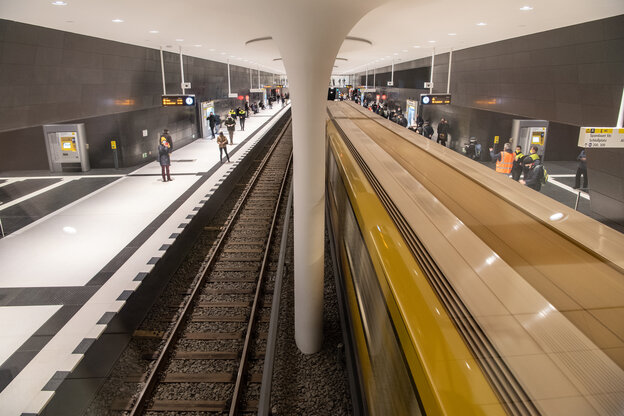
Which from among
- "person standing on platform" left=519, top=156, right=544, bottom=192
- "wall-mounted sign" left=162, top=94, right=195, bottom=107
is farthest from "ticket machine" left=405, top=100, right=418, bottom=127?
"person standing on platform" left=519, top=156, right=544, bottom=192

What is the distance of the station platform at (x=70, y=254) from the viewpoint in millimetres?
5285

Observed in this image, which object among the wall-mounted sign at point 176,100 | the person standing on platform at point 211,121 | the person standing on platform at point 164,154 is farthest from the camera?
the person standing on platform at point 211,121

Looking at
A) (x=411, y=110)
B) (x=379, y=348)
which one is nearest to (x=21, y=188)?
(x=379, y=348)

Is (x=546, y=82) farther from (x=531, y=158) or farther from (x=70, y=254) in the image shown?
(x=70, y=254)

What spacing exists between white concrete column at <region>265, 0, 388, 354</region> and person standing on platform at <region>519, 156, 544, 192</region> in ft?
20.5

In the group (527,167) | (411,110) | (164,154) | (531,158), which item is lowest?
(164,154)

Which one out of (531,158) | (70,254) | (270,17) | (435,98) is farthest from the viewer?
(435,98)

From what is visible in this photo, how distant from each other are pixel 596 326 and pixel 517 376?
1.87 feet

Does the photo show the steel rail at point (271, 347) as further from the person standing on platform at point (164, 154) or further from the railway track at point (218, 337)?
the person standing on platform at point (164, 154)

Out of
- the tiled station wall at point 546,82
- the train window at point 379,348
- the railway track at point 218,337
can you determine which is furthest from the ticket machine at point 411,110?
the train window at point 379,348

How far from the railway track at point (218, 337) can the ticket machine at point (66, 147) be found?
27.3ft

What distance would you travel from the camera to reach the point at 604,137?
6.60 metres

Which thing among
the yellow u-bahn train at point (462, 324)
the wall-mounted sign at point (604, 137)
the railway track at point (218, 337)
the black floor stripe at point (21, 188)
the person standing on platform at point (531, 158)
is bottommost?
the railway track at point (218, 337)

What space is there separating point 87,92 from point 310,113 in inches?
413
